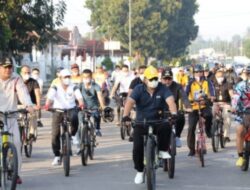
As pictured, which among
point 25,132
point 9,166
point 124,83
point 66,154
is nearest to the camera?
point 9,166

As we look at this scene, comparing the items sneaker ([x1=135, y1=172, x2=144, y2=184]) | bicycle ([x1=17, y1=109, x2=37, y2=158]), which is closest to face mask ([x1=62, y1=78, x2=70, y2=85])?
bicycle ([x1=17, y1=109, x2=37, y2=158])

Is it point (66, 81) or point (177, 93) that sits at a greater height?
point (66, 81)

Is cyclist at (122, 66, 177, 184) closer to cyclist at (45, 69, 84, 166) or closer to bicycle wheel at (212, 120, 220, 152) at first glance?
cyclist at (45, 69, 84, 166)

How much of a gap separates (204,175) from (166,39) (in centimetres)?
7693

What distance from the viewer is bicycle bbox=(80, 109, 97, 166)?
46.1 ft

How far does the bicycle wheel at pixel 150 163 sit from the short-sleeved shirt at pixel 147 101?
507 mm

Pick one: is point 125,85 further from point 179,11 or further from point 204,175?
point 179,11

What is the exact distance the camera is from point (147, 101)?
1123 centimetres

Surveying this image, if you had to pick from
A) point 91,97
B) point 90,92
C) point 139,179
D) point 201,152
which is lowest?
point 139,179

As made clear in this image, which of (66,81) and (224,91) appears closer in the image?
(66,81)

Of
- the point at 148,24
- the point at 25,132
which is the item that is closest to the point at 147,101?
the point at 25,132

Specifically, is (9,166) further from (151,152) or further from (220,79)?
(220,79)

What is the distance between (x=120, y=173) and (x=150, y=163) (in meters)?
2.52

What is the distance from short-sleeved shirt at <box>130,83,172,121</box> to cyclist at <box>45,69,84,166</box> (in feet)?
8.25
